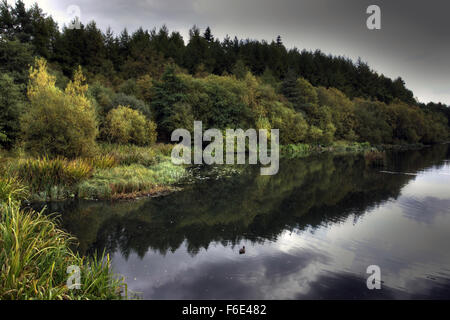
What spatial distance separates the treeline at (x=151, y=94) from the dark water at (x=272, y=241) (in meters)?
5.88

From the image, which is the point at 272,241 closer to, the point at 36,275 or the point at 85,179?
the point at 36,275

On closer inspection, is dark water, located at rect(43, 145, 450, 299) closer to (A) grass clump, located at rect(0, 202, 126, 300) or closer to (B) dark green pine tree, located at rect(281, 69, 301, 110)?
(A) grass clump, located at rect(0, 202, 126, 300)

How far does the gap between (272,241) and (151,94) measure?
2633cm

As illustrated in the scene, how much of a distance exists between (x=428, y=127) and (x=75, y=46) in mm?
68266

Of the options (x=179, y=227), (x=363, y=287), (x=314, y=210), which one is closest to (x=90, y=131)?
(x=179, y=227)

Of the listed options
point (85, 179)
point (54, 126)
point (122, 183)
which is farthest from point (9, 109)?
point (122, 183)

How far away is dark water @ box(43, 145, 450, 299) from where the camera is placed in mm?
6145

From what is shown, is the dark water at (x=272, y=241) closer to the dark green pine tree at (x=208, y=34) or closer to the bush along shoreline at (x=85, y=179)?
the bush along shoreline at (x=85, y=179)

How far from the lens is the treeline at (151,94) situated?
14946 millimetres

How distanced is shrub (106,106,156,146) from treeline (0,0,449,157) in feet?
0.25

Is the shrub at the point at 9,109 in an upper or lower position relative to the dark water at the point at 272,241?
upper

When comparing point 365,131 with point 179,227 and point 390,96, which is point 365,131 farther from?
point 179,227

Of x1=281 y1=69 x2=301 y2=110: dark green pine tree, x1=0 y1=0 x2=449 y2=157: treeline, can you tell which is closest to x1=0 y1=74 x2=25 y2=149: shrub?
x1=0 y1=0 x2=449 y2=157: treeline

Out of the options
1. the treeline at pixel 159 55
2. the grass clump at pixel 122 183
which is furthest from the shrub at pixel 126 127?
the treeline at pixel 159 55
